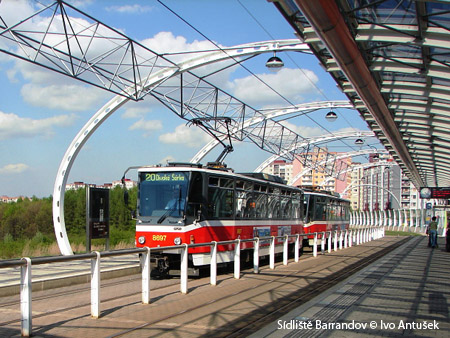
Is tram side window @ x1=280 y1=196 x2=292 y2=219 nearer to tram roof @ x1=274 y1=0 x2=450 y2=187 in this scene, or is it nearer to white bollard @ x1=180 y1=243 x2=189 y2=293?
tram roof @ x1=274 y1=0 x2=450 y2=187

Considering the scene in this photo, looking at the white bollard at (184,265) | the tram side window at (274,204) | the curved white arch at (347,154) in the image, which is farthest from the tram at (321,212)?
the white bollard at (184,265)

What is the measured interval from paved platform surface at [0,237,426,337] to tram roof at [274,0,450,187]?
4555mm

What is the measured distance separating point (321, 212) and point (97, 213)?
16.0 meters

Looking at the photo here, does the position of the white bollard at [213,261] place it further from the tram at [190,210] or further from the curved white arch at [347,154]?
the curved white arch at [347,154]

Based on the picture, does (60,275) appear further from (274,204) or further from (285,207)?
(285,207)

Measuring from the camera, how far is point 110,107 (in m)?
21.8

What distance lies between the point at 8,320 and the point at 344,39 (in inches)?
281

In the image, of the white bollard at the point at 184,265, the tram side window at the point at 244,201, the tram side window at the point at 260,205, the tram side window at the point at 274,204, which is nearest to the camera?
the white bollard at the point at 184,265

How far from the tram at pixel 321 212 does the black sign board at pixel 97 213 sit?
12374 mm

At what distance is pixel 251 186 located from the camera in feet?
58.6

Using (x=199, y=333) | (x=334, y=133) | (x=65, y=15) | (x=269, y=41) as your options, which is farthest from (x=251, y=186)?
(x=334, y=133)

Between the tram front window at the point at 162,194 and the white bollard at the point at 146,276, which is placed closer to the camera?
the white bollard at the point at 146,276

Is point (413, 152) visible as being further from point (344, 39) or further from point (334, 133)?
point (334, 133)

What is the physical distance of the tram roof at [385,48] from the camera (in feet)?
28.3
